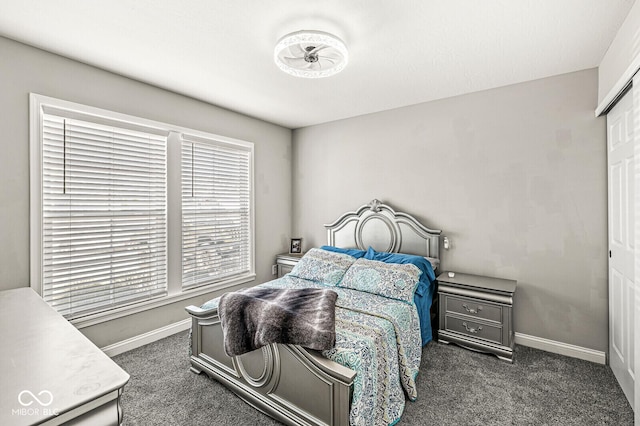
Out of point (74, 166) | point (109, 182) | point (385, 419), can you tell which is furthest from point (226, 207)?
point (385, 419)

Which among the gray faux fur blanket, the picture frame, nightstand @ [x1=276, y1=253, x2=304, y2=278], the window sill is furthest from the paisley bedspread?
the picture frame

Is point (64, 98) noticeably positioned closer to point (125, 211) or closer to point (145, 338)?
point (125, 211)

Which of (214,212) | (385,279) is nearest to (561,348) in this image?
(385,279)

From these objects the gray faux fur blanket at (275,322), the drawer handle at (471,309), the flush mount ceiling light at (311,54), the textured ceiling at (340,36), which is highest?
the textured ceiling at (340,36)

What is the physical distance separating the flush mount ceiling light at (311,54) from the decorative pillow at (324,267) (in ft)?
6.08

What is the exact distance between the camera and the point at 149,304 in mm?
2902

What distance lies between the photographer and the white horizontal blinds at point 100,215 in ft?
7.63

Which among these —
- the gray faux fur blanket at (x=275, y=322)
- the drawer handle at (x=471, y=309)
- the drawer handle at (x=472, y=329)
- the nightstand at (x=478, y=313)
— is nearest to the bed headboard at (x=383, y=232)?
the nightstand at (x=478, y=313)

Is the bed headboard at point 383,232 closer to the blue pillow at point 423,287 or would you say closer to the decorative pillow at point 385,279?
the blue pillow at point 423,287

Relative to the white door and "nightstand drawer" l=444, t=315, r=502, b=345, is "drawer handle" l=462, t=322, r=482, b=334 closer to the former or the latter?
"nightstand drawer" l=444, t=315, r=502, b=345

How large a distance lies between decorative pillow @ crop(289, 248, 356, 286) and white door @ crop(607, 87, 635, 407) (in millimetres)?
2149

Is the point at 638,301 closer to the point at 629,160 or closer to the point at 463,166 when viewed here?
the point at 629,160

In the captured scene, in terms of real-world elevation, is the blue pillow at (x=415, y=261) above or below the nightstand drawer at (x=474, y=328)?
above

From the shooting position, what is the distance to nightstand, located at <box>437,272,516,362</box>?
256cm
